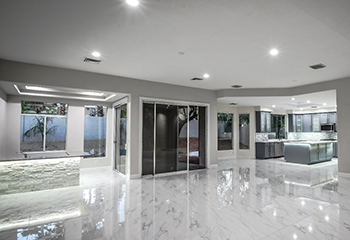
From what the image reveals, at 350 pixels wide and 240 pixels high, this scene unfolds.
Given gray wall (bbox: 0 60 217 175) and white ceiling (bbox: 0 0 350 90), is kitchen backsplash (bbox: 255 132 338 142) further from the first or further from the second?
white ceiling (bbox: 0 0 350 90)

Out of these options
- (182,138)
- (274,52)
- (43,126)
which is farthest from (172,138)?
(43,126)

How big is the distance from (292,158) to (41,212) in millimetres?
8778

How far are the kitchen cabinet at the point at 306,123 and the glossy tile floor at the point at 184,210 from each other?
654cm

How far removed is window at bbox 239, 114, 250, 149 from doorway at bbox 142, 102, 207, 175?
355 cm

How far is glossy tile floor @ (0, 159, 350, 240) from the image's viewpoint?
2873mm

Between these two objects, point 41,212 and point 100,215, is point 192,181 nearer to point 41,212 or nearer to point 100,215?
point 100,215

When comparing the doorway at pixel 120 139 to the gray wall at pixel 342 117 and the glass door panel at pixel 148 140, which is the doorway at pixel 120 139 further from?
the gray wall at pixel 342 117

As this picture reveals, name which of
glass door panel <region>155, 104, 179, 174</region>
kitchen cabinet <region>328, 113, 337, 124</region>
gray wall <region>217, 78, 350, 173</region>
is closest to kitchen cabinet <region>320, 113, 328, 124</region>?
kitchen cabinet <region>328, 113, 337, 124</region>

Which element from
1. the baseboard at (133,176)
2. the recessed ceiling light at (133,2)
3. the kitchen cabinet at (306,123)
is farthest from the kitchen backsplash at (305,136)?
the recessed ceiling light at (133,2)

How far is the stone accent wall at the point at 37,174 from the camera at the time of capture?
463cm

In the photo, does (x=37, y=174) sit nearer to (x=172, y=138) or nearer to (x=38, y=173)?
(x=38, y=173)

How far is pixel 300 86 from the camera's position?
23.6ft

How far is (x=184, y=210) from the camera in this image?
3.66 m

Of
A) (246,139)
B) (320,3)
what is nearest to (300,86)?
(246,139)
